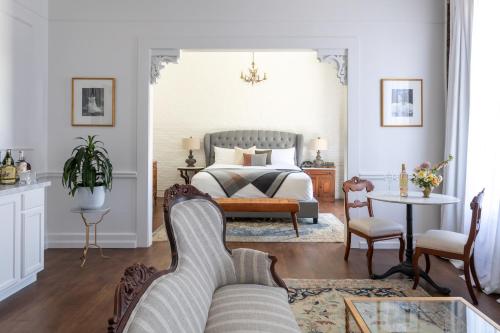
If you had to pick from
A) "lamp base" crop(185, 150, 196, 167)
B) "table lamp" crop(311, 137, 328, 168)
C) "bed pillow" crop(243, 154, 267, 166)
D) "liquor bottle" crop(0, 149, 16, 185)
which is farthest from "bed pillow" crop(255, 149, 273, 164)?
"liquor bottle" crop(0, 149, 16, 185)

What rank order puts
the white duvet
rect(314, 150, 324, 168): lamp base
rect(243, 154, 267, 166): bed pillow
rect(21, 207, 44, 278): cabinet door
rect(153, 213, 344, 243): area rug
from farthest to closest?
1. rect(314, 150, 324, 168): lamp base
2. rect(243, 154, 267, 166): bed pillow
3. the white duvet
4. rect(153, 213, 344, 243): area rug
5. rect(21, 207, 44, 278): cabinet door

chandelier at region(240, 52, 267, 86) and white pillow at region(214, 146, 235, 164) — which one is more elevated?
chandelier at region(240, 52, 267, 86)

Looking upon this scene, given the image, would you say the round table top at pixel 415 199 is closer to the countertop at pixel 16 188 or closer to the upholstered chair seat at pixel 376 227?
the upholstered chair seat at pixel 376 227

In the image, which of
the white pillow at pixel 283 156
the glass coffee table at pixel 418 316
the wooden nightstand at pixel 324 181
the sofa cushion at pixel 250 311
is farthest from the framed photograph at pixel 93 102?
the wooden nightstand at pixel 324 181

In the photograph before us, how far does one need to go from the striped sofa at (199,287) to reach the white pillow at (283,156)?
6067mm

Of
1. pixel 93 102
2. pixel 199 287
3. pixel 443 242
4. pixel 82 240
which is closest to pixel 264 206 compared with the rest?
pixel 82 240

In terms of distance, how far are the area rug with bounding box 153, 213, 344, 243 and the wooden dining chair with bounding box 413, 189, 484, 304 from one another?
1730mm

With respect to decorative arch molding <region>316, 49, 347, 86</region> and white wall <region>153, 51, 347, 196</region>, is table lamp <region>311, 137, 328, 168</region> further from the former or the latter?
decorative arch molding <region>316, 49, 347, 86</region>

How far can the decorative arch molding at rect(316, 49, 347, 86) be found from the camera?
4.47 m

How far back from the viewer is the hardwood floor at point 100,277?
262 cm

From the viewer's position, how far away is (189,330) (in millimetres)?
1302

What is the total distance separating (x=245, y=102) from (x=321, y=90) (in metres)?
1.83

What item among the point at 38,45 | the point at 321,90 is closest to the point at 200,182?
the point at 38,45

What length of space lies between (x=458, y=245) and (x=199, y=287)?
232 centimetres
